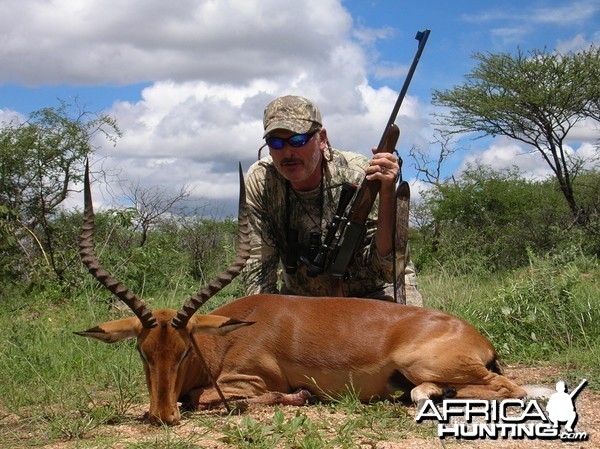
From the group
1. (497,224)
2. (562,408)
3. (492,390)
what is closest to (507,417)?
(562,408)

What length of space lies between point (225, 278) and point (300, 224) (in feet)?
6.30

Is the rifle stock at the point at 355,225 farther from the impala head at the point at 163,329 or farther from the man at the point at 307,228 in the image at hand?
the impala head at the point at 163,329

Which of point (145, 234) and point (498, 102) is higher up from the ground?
point (498, 102)

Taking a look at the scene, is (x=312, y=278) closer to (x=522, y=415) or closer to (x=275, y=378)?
(x=275, y=378)

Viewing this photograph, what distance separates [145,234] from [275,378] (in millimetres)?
7263

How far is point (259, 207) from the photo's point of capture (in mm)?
6398

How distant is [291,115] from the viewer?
5.84 metres

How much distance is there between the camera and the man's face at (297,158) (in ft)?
19.1

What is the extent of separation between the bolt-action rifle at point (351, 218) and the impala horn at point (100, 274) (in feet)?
6.29

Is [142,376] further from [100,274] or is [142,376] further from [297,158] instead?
[297,158]

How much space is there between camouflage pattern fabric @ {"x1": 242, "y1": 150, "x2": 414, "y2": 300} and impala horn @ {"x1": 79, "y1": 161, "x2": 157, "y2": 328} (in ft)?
6.33

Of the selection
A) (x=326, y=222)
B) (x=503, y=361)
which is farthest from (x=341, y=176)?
(x=503, y=361)

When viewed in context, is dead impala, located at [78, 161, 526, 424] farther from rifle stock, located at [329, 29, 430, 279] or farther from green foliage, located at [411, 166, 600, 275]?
green foliage, located at [411, 166, 600, 275]

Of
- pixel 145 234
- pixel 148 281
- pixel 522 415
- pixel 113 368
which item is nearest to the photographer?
pixel 522 415
